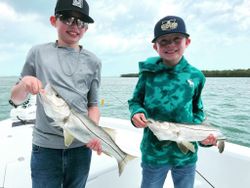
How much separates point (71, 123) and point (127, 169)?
2089mm

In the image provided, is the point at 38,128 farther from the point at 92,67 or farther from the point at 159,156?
the point at 159,156

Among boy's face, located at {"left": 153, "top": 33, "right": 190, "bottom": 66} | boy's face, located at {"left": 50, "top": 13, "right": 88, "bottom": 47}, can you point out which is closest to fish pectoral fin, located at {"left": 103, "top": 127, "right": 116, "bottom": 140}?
boy's face, located at {"left": 50, "top": 13, "right": 88, "bottom": 47}

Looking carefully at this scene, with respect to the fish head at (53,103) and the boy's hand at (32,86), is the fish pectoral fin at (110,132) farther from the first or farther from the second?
the boy's hand at (32,86)

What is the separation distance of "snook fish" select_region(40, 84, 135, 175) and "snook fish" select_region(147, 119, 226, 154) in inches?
14.2

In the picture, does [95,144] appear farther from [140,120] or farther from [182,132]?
[182,132]

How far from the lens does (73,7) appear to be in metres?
2.03

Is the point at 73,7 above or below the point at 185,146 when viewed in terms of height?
above

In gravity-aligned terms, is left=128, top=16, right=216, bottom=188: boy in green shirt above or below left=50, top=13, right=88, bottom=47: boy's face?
below

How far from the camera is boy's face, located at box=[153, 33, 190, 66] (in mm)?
2373

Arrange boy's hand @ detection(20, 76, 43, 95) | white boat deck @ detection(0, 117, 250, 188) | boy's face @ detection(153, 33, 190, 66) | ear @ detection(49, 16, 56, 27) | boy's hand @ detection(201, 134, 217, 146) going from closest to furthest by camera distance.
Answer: boy's hand @ detection(20, 76, 43, 95) → ear @ detection(49, 16, 56, 27) → boy's hand @ detection(201, 134, 217, 146) → boy's face @ detection(153, 33, 190, 66) → white boat deck @ detection(0, 117, 250, 188)

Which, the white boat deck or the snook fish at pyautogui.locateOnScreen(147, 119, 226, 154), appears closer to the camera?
the snook fish at pyautogui.locateOnScreen(147, 119, 226, 154)

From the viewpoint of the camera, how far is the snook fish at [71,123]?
5.60 feet

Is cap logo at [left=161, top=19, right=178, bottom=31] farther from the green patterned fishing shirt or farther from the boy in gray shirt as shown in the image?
the boy in gray shirt

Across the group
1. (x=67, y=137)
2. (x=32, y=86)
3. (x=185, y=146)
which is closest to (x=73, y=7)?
(x=32, y=86)
